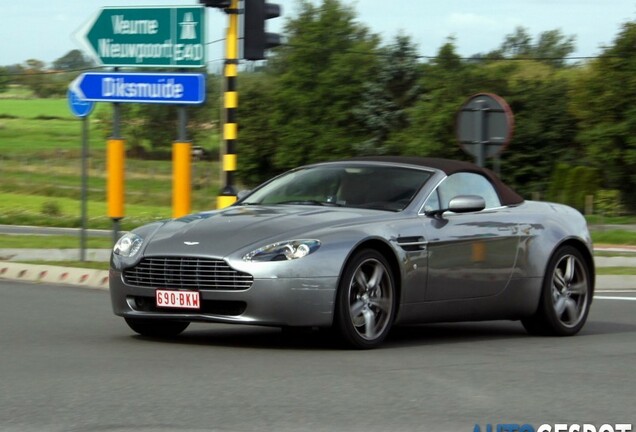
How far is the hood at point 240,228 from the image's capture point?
939cm

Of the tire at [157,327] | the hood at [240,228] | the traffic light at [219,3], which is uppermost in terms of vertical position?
the traffic light at [219,3]

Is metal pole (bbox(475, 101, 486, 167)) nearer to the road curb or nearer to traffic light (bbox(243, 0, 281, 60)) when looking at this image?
traffic light (bbox(243, 0, 281, 60))

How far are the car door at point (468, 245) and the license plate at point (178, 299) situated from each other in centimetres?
180

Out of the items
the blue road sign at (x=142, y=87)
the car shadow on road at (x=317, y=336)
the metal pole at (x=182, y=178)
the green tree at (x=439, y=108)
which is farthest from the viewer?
the green tree at (x=439, y=108)

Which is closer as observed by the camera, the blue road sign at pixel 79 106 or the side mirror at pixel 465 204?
the side mirror at pixel 465 204

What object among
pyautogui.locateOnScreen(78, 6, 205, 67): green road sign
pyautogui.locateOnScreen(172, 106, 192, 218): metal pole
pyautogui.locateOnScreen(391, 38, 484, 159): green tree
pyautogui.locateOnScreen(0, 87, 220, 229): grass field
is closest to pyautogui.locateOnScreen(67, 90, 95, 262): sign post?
pyautogui.locateOnScreen(78, 6, 205, 67): green road sign

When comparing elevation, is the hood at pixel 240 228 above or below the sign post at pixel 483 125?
below

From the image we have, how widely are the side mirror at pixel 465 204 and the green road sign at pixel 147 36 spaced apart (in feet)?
24.4

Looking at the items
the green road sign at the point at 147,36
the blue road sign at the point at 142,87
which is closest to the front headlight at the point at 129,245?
the blue road sign at the point at 142,87

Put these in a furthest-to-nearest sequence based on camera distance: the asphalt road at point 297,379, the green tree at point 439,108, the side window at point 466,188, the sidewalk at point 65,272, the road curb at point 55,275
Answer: the green tree at point 439,108
the sidewalk at point 65,272
the road curb at point 55,275
the side window at point 466,188
the asphalt road at point 297,379

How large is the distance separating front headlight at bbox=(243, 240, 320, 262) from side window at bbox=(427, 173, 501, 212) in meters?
1.57

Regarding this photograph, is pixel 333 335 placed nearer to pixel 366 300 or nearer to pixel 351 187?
pixel 366 300

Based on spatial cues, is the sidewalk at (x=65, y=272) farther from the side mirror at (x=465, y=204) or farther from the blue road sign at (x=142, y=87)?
the side mirror at (x=465, y=204)

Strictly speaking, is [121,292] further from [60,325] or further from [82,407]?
[82,407]
